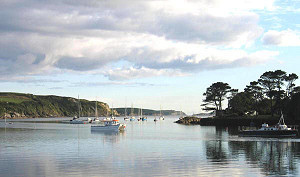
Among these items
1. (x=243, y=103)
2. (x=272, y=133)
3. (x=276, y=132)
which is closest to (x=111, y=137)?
(x=272, y=133)

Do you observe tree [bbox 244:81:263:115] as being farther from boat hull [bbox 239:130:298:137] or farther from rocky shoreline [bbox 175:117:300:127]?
boat hull [bbox 239:130:298:137]

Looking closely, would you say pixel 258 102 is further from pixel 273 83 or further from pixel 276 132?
pixel 276 132

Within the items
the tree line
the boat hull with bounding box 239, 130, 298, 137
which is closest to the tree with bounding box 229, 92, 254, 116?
the tree line

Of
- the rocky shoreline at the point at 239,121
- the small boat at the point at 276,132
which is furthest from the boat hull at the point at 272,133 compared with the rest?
the rocky shoreline at the point at 239,121

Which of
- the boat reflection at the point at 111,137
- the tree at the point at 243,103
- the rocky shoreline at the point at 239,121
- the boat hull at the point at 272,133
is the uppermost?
the tree at the point at 243,103

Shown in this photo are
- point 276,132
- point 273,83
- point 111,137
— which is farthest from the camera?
point 273,83

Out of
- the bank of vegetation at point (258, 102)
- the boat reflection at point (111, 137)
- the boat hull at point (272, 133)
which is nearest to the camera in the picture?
the boat reflection at point (111, 137)

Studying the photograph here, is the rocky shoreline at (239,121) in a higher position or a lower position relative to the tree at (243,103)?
lower

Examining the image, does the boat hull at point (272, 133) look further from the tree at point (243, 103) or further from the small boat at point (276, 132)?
the tree at point (243, 103)

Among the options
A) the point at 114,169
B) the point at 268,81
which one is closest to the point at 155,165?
the point at 114,169

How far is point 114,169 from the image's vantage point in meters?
38.3

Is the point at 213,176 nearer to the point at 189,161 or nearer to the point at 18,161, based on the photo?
the point at 189,161

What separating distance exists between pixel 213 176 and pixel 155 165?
8.33m

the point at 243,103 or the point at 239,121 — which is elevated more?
the point at 243,103
